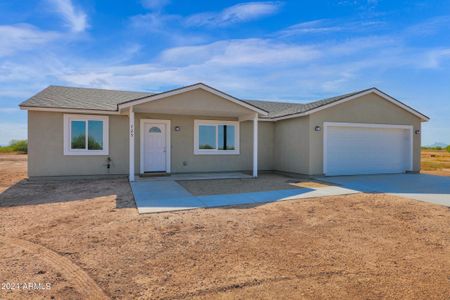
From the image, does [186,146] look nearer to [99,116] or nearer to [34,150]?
[99,116]

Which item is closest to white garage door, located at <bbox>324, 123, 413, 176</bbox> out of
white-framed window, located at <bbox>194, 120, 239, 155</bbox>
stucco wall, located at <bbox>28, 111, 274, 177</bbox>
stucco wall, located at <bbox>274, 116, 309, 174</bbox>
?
stucco wall, located at <bbox>274, 116, 309, 174</bbox>

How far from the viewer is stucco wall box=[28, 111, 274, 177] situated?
11.3 meters

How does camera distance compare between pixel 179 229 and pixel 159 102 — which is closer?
pixel 179 229

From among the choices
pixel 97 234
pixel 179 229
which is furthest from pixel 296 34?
pixel 97 234

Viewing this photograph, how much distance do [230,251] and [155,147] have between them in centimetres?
952

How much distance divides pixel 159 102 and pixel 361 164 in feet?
33.7

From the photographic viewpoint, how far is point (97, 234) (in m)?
5.03

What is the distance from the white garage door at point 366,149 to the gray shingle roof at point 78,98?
10303 millimetres

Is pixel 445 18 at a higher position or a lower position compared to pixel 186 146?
higher

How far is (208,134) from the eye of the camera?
1375cm

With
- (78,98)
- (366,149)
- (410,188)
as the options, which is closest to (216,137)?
(78,98)

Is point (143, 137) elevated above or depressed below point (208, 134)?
below

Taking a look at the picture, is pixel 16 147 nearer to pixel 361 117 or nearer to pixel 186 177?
pixel 186 177

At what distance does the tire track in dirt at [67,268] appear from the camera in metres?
3.08
